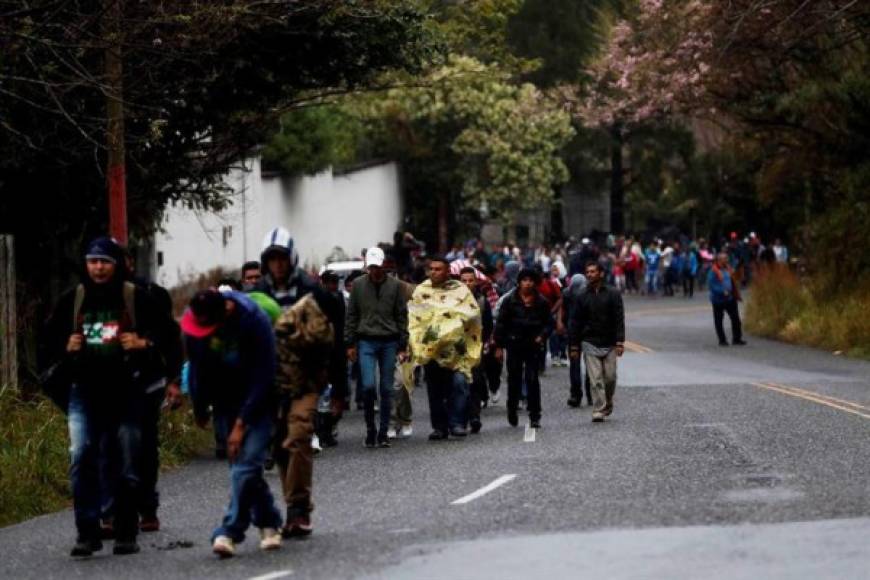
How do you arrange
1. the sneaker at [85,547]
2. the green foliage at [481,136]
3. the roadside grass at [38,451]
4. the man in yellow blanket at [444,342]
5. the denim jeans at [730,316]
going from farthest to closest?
the green foliage at [481,136]
the denim jeans at [730,316]
the man in yellow blanket at [444,342]
the roadside grass at [38,451]
the sneaker at [85,547]

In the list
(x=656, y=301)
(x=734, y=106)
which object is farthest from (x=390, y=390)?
(x=656, y=301)

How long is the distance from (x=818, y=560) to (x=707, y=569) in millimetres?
705

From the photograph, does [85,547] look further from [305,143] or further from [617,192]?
[617,192]

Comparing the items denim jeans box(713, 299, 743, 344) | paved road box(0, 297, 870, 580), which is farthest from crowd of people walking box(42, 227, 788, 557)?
denim jeans box(713, 299, 743, 344)

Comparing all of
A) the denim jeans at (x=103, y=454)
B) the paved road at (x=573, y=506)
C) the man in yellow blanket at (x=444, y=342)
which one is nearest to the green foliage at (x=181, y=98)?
the man in yellow blanket at (x=444, y=342)

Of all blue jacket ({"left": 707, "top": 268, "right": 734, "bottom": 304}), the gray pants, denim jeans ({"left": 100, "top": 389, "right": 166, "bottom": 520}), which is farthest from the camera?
blue jacket ({"left": 707, "top": 268, "right": 734, "bottom": 304})

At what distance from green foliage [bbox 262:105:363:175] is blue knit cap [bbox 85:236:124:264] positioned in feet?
114

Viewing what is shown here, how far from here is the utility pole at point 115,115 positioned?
18.1m

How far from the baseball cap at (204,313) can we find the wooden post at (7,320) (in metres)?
7.51

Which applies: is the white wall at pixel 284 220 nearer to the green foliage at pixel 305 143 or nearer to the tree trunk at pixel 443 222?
the green foliage at pixel 305 143

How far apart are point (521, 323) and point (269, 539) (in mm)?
9302

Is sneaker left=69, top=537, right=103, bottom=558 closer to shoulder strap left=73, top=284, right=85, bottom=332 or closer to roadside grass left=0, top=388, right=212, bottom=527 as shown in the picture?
shoulder strap left=73, top=284, right=85, bottom=332

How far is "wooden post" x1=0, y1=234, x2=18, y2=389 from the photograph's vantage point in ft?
63.5

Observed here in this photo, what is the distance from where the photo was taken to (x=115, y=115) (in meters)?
19.8
